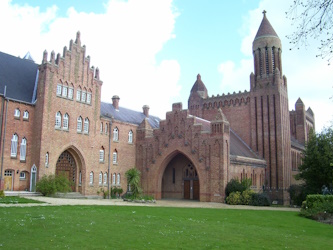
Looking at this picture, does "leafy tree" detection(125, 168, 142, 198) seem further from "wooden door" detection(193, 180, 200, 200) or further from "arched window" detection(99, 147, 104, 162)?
"wooden door" detection(193, 180, 200, 200)

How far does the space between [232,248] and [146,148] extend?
31.5 meters

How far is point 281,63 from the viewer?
48781 mm

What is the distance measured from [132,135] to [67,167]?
9.69 m

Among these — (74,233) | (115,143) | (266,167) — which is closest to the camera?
(74,233)

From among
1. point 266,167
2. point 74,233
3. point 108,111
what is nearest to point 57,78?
point 108,111

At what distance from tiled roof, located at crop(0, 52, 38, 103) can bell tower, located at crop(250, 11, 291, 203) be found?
93.9 feet

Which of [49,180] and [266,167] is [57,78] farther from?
[266,167]

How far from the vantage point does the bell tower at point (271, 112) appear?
144 feet

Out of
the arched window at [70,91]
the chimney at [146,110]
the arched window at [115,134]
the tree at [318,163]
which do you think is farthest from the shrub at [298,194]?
the arched window at [70,91]

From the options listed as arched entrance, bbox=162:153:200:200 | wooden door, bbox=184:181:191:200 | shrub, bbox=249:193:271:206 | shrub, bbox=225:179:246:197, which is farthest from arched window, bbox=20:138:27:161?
shrub, bbox=249:193:271:206

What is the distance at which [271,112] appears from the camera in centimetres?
4525

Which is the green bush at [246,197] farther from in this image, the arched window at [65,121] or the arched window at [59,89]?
the arched window at [59,89]

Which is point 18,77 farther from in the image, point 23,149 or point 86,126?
point 86,126

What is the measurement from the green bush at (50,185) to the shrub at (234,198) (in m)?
15.8
